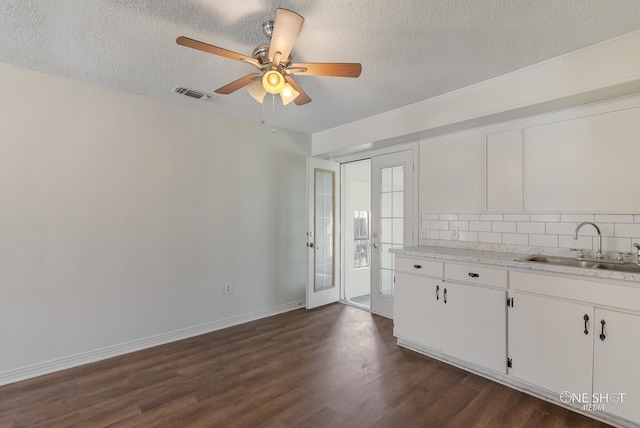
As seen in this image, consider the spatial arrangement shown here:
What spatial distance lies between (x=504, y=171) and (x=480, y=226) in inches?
22.6

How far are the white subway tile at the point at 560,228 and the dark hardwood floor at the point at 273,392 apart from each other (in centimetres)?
Answer: 132

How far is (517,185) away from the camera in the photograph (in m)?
2.68

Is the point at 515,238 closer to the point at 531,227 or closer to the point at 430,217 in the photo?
the point at 531,227

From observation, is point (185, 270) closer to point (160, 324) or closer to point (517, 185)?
point (160, 324)

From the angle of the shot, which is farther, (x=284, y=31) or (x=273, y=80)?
(x=273, y=80)

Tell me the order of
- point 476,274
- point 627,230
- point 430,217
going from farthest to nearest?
point 430,217
point 476,274
point 627,230

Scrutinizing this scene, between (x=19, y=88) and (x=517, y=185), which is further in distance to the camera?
(x=517, y=185)

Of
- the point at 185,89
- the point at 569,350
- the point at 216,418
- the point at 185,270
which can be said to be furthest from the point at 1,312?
the point at 569,350

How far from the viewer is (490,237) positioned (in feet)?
9.46

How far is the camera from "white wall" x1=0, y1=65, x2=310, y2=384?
240 centimetres

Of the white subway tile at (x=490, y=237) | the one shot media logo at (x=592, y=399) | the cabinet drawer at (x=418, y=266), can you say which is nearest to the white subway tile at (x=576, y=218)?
the white subway tile at (x=490, y=237)

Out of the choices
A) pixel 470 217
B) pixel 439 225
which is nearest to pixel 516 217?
pixel 470 217

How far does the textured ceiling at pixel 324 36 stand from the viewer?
1.71 metres

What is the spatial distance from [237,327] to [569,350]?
122 inches
